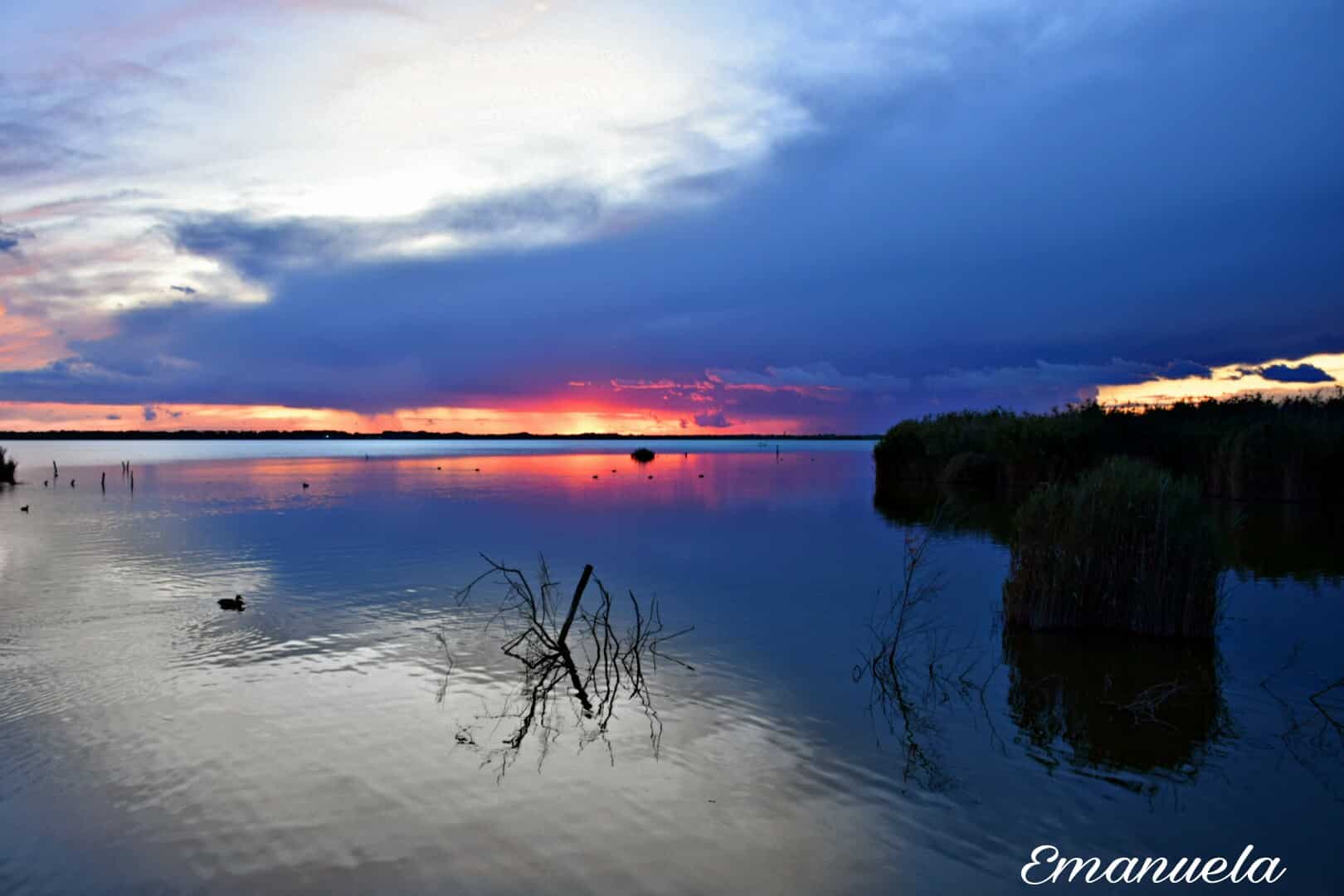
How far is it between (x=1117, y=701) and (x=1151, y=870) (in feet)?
14.8

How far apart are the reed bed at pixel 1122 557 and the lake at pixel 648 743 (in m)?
0.52

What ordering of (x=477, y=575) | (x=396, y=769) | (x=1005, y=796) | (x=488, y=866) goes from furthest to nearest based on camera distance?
(x=477, y=575) → (x=396, y=769) → (x=1005, y=796) → (x=488, y=866)

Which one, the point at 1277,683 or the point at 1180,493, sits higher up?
the point at 1180,493

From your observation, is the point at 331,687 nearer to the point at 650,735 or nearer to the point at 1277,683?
the point at 650,735

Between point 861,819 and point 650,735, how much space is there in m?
3.03

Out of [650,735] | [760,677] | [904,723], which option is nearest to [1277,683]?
[904,723]

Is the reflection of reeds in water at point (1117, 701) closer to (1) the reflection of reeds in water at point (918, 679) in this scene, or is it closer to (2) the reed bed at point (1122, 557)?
(2) the reed bed at point (1122, 557)

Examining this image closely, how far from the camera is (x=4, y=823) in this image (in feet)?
25.1

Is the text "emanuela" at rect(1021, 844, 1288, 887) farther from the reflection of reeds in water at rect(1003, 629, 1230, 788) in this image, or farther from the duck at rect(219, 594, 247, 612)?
the duck at rect(219, 594, 247, 612)

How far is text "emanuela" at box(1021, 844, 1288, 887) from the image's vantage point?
6938 millimetres

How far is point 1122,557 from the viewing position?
13.9m

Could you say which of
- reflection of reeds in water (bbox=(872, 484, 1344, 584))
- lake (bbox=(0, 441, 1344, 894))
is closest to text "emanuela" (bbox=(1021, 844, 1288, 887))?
lake (bbox=(0, 441, 1344, 894))

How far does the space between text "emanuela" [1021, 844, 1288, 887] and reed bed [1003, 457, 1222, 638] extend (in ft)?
23.6

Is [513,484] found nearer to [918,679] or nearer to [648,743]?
[918,679]
